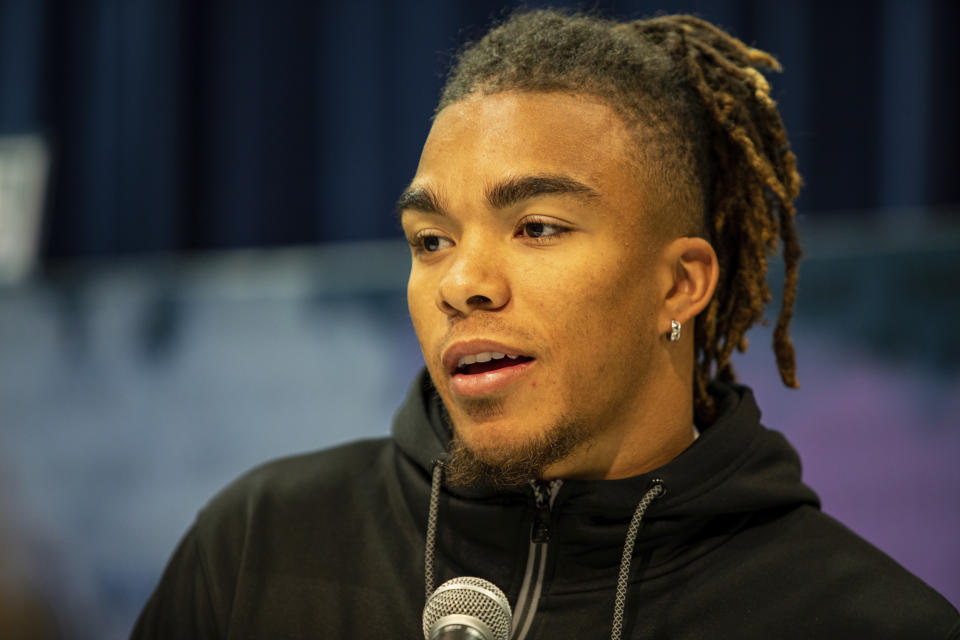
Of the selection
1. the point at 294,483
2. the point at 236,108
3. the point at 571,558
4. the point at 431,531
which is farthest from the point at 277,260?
the point at 571,558

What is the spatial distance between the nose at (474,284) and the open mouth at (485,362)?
0.18 feet

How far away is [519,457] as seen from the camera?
1.14 meters

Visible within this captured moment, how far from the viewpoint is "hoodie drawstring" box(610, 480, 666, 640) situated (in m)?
1.14

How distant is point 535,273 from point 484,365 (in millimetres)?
129

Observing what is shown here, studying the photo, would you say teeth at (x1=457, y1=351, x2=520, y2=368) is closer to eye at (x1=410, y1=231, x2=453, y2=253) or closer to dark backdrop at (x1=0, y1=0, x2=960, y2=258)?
eye at (x1=410, y1=231, x2=453, y2=253)

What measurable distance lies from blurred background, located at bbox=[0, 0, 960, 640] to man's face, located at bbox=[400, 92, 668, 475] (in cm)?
77

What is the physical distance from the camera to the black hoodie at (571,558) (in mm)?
1181

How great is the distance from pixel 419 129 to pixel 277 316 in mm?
601

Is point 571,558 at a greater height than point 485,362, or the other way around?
point 485,362

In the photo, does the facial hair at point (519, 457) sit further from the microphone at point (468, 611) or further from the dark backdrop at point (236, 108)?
the dark backdrop at point (236, 108)

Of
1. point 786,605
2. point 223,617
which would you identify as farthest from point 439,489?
point 786,605

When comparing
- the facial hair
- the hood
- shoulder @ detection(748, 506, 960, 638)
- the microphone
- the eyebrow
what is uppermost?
the eyebrow

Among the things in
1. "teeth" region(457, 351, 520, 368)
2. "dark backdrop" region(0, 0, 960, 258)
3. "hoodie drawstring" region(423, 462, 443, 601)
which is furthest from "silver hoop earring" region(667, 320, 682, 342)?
"dark backdrop" region(0, 0, 960, 258)

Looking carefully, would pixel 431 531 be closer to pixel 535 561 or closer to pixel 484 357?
pixel 535 561
